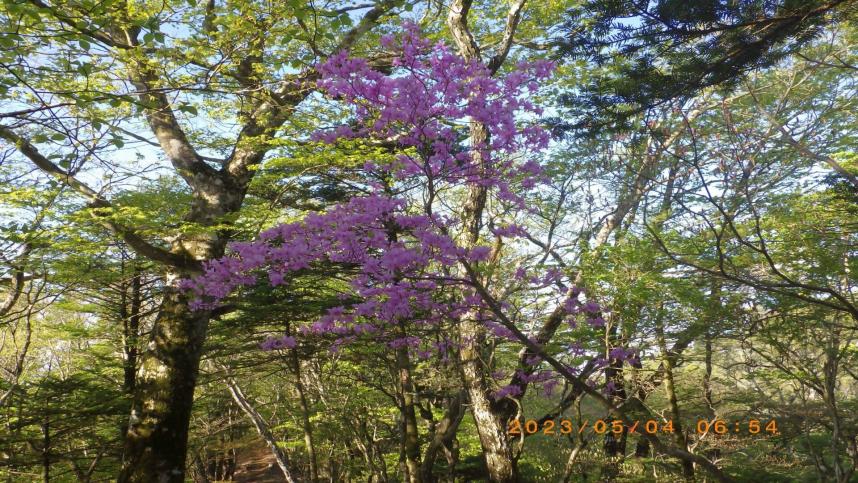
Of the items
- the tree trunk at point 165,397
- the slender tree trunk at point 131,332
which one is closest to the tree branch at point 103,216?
the tree trunk at point 165,397

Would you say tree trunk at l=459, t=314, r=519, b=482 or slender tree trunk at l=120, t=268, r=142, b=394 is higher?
slender tree trunk at l=120, t=268, r=142, b=394

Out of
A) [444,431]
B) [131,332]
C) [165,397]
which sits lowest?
[444,431]

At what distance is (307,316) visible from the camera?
8922mm

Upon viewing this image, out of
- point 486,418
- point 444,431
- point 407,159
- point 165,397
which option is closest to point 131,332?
point 165,397

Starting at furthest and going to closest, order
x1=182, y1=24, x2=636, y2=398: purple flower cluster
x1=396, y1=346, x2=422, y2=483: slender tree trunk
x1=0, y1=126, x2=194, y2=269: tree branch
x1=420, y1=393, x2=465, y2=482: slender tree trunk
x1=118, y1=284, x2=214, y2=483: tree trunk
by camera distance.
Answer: x1=396, y1=346, x2=422, y2=483: slender tree trunk < x1=420, y1=393, x2=465, y2=482: slender tree trunk < x1=118, y1=284, x2=214, y2=483: tree trunk < x1=0, y1=126, x2=194, y2=269: tree branch < x1=182, y1=24, x2=636, y2=398: purple flower cluster

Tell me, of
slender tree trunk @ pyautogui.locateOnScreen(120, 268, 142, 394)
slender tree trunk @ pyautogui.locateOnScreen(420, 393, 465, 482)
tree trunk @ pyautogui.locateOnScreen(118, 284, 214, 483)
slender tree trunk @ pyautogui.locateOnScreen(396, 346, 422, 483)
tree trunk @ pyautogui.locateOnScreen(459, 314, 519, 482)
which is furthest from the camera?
slender tree trunk @ pyautogui.locateOnScreen(120, 268, 142, 394)

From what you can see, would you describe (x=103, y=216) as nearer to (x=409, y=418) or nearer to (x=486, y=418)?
(x=486, y=418)

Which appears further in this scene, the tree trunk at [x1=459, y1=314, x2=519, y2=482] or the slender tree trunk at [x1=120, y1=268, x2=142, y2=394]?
the slender tree trunk at [x1=120, y1=268, x2=142, y2=394]

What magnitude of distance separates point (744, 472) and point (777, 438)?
128 inches

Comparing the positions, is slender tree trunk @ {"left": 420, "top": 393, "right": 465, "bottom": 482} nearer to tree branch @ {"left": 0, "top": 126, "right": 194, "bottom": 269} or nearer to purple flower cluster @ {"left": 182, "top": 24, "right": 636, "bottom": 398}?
Result: tree branch @ {"left": 0, "top": 126, "right": 194, "bottom": 269}

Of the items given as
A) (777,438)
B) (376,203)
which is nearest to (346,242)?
(376,203)

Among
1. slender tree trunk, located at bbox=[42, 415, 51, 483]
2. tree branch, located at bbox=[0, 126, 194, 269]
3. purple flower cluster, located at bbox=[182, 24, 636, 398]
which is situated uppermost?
tree branch, located at bbox=[0, 126, 194, 269]

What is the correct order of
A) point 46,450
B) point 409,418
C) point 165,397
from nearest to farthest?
point 165,397, point 46,450, point 409,418
